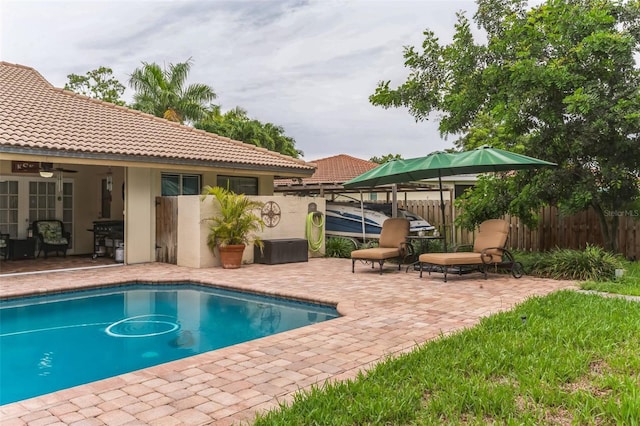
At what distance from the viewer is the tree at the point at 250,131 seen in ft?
92.1

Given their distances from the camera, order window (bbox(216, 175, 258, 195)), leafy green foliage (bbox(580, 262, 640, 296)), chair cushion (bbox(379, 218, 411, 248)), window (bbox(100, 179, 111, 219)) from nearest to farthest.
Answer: leafy green foliage (bbox(580, 262, 640, 296)), chair cushion (bbox(379, 218, 411, 248)), window (bbox(216, 175, 258, 195)), window (bbox(100, 179, 111, 219))

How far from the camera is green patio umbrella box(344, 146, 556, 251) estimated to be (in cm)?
943

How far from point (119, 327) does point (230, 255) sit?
475cm

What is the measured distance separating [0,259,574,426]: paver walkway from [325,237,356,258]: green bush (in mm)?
4388

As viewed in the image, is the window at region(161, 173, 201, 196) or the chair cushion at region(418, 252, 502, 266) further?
the window at region(161, 173, 201, 196)

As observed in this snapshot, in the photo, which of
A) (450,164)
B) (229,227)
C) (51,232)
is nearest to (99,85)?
(51,232)

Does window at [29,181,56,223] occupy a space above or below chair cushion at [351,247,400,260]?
above

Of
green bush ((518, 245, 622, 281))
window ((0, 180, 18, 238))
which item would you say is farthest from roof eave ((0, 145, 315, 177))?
green bush ((518, 245, 622, 281))

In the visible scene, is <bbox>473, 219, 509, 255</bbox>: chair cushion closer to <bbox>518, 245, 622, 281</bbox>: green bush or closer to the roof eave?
<bbox>518, 245, 622, 281</bbox>: green bush

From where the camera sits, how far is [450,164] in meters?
9.84

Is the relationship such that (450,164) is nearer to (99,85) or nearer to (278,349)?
(278,349)

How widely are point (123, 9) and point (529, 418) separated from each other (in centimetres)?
1288

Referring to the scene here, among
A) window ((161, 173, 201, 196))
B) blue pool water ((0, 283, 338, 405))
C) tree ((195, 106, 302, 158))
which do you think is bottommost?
blue pool water ((0, 283, 338, 405))

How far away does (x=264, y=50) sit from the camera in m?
18.9
